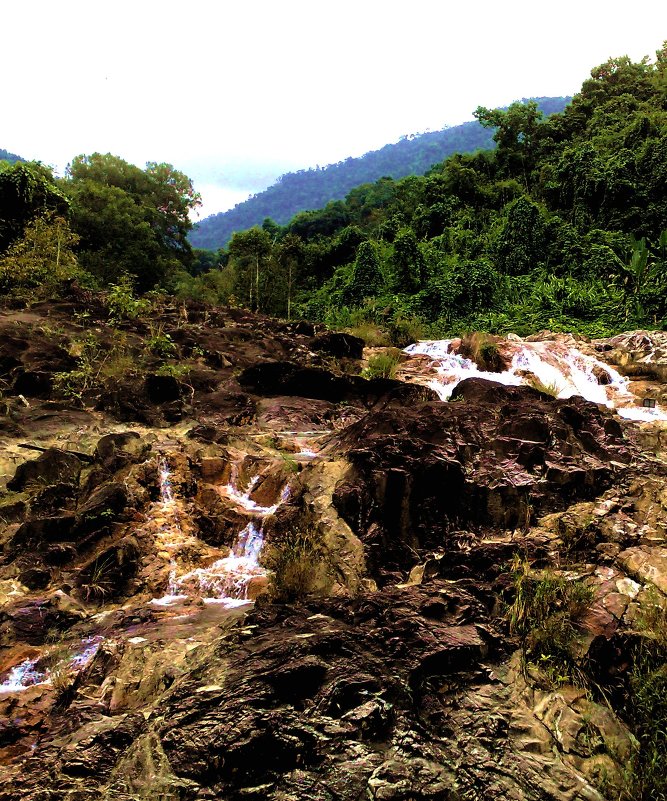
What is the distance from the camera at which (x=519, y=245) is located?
23.6 m

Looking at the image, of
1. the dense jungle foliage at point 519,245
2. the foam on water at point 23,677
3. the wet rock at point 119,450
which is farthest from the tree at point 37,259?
the foam on water at point 23,677

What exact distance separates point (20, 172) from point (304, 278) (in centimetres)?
1832

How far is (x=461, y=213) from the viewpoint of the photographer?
99.9 feet

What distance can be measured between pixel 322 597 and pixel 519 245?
23.7 metres

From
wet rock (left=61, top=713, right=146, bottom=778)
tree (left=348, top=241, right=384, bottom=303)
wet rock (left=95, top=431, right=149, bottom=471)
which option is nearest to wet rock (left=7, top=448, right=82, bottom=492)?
wet rock (left=95, top=431, right=149, bottom=471)

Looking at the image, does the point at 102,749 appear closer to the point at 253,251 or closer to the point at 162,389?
the point at 162,389

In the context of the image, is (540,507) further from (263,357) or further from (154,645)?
(263,357)

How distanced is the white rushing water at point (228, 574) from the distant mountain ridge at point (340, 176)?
96.9 meters

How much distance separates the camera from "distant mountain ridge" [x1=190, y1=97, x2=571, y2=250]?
103 metres

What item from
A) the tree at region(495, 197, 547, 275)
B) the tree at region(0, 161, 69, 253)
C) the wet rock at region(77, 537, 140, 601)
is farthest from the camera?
the tree at region(495, 197, 547, 275)

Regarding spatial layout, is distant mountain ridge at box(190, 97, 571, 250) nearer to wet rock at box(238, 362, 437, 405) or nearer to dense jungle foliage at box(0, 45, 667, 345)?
dense jungle foliage at box(0, 45, 667, 345)

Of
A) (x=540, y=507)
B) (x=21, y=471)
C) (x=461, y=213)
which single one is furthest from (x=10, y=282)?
(x=461, y=213)

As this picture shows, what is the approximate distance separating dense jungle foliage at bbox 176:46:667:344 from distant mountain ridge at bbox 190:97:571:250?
6493 cm

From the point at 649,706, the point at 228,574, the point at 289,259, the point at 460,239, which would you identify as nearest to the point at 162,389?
the point at 228,574
